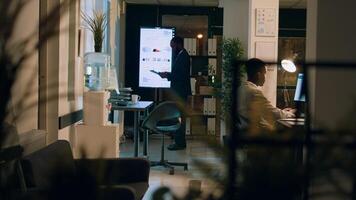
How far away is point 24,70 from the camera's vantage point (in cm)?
81

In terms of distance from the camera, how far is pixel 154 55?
33.2 feet

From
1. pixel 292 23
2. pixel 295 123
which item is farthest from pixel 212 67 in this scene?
pixel 295 123

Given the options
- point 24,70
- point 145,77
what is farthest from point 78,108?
point 145,77

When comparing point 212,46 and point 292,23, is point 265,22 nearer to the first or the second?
point 212,46

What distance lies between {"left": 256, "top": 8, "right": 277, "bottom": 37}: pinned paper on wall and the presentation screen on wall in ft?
9.09

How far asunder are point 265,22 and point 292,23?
12.0ft

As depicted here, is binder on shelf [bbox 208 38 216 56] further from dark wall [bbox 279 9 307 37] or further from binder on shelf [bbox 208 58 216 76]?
dark wall [bbox 279 9 307 37]

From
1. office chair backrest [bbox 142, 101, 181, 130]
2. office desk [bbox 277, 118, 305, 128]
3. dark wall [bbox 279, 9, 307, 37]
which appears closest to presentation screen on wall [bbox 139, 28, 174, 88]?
dark wall [bbox 279, 9, 307, 37]

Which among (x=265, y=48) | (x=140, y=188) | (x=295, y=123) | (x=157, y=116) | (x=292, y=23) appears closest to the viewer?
(x=295, y=123)

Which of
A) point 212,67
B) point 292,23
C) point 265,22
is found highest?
point 292,23

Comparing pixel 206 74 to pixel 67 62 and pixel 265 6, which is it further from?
pixel 67 62

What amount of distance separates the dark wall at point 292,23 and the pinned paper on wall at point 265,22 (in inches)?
139

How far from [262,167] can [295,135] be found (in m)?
0.12

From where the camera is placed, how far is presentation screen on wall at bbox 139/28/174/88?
1007cm
